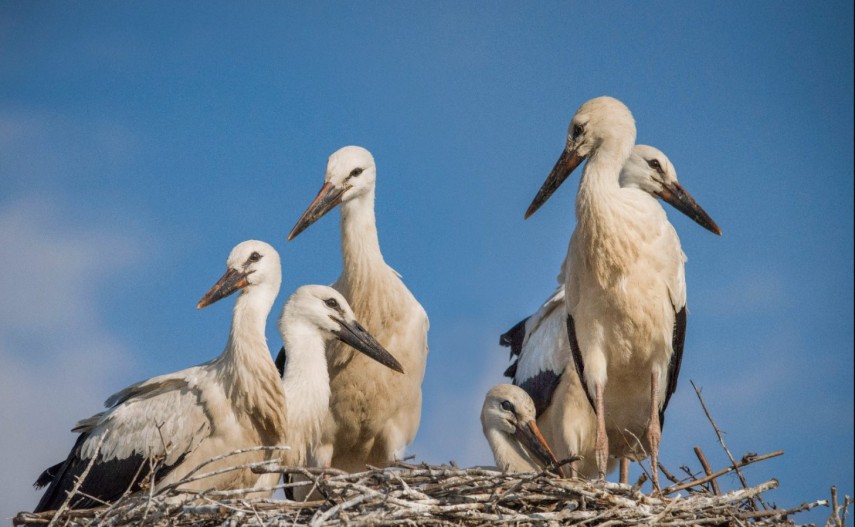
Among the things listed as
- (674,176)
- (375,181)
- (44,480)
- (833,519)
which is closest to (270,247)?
(375,181)

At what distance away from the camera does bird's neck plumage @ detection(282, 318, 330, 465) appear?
5848 millimetres

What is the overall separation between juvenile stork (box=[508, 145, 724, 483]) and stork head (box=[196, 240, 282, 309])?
149 centimetres

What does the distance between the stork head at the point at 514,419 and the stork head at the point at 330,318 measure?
20.0 inches

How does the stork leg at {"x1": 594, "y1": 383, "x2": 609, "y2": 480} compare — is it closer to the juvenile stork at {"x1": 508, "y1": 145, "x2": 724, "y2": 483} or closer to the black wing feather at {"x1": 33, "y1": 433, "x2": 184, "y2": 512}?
the juvenile stork at {"x1": 508, "y1": 145, "x2": 724, "y2": 483}

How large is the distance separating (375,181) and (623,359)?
1.67 meters

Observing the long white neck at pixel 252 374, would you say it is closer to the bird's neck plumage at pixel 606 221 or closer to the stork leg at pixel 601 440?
the stork leg at pixel 601 440

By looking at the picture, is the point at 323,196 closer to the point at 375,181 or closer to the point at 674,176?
the point at 375,181

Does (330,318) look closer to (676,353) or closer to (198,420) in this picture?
(198,420)

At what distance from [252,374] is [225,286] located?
456mm

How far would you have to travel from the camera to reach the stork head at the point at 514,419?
5922 mm

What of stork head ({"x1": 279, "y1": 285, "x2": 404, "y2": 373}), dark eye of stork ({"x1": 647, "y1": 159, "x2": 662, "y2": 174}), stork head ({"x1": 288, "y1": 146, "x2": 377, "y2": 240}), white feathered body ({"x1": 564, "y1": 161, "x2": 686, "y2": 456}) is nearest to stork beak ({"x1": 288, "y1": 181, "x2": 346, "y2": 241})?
stork head ({"x1": 288, "y1": 146, "x2": 377, "y2": 240})

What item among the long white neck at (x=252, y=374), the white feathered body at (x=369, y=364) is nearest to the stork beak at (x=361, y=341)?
the white feathered body at (x=369, y=364)

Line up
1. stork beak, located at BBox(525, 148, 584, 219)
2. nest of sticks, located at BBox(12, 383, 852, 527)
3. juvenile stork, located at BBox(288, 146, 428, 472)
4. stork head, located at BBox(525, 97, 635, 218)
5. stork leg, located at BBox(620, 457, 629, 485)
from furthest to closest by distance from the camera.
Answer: juvenile stork, located at BBox(288, 146, 428, 472), stork leg, located at BBox(620, 457, 629, 485), stork beak, located at BBox(525, 148, 584, 219), stork head, located at BBox(525, 97, 635, 218), nest of sticks, located at BBox(12, 383, 852, 527)

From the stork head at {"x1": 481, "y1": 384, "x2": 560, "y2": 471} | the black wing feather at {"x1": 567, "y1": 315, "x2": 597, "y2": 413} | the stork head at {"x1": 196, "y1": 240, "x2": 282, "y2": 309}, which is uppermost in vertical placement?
the stork head at {"x1": 196, "y1": 240, "x2": 282, "y2": 309}
